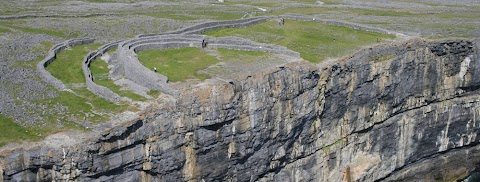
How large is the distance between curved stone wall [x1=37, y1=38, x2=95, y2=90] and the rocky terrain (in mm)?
107

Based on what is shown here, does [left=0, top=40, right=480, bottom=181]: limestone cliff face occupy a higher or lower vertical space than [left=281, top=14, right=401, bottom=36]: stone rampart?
lower

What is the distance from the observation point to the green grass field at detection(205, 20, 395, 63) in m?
50.0

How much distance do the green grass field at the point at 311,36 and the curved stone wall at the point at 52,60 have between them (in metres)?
13.3

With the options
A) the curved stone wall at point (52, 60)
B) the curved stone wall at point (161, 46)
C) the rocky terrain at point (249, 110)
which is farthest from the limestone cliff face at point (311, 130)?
the curved stone wall at point (52, 60)

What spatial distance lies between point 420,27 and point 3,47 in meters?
43.0

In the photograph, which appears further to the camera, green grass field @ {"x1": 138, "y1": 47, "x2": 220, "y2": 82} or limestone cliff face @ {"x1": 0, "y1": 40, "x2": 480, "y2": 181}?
green grass field @ {"x1": 138, "y1": 47, "x2": 220, "y2": 82}

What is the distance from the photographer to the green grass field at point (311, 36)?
50000 mm

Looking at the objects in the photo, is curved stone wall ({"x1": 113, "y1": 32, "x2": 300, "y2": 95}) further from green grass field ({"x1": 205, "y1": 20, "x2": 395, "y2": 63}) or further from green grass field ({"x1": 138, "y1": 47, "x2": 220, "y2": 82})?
green grass field ({"x1": 205, "y1": 20, "x2": 395, "y2": 63})

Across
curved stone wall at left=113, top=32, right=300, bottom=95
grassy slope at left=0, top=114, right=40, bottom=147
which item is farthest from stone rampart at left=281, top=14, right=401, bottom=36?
grassy slope at left=0, top=114, right=40, bottom=147

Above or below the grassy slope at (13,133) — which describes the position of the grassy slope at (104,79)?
above

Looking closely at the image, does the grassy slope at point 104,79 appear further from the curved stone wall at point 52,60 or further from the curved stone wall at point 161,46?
the curved stone wall at point 52,60

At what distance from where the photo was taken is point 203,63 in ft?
147

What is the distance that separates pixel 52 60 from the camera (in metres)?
47.8

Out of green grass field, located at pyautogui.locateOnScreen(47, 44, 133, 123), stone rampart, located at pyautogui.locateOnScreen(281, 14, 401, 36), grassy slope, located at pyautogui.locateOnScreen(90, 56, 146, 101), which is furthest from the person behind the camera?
stone rampart, located at pyautogui.locateOnScreen(281, 14, 401, 36)
